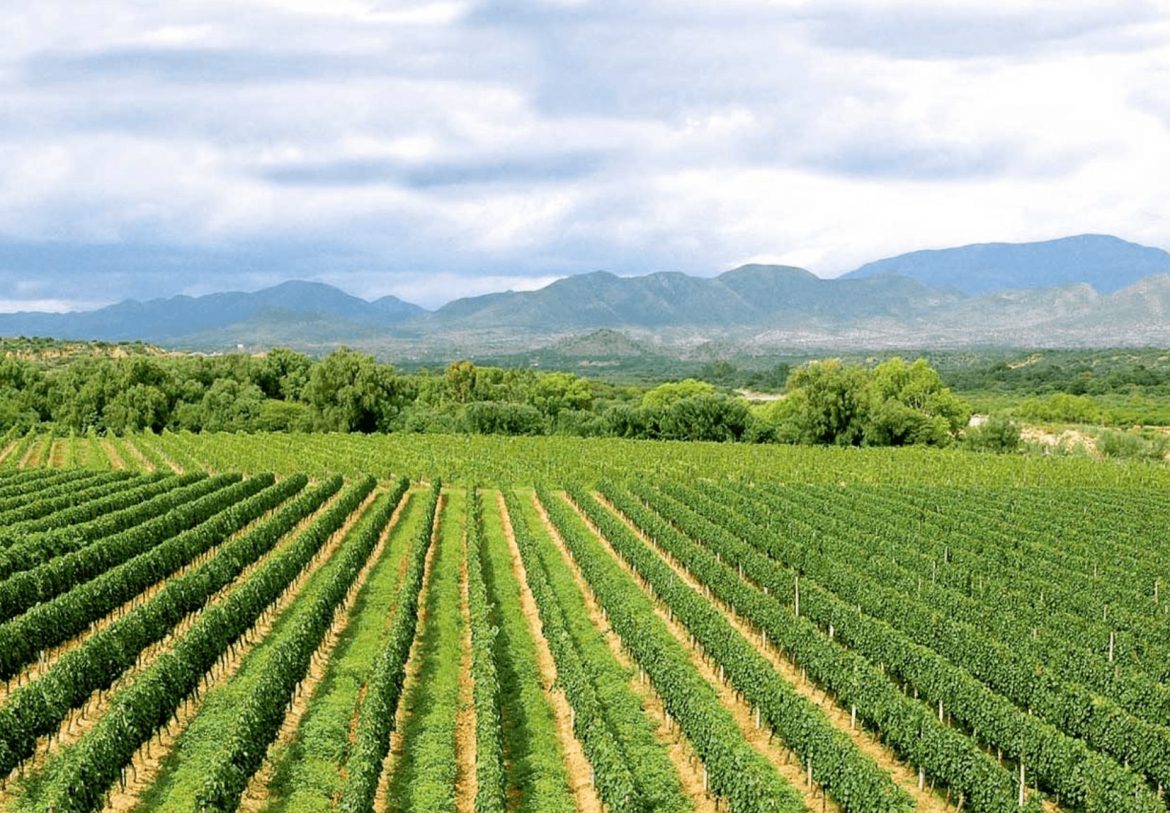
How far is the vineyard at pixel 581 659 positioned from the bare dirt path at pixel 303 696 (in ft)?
0.23

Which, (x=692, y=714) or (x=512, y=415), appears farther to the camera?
(x=512, y=415)

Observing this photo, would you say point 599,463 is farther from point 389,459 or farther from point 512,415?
point 512,415

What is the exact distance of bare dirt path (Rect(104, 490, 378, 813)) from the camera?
15.7 meters

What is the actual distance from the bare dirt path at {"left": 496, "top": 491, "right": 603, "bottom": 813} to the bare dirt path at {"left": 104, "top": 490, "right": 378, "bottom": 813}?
272 inches

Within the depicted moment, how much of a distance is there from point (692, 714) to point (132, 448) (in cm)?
6653

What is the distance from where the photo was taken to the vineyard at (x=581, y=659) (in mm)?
15711

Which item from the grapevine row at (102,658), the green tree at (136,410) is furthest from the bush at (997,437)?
the green tree at (136,410)

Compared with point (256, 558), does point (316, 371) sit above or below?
above

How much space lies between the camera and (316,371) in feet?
304

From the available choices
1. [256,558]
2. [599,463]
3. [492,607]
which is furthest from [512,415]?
[492,607]

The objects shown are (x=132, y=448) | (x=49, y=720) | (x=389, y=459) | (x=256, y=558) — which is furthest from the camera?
(x=132, y=448)

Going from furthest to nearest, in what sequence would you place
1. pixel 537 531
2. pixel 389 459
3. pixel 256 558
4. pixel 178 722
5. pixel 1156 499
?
pixel 389 459 < pixel 1156 499 < pixel 537 531 < pixel 256 558 < pixel 178 722

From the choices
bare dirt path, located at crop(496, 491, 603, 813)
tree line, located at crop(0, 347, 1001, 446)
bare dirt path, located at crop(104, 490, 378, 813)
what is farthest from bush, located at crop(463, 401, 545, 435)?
bare dirt path, located at crop(496, 491, 603, 813)

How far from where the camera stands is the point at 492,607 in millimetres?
25781
